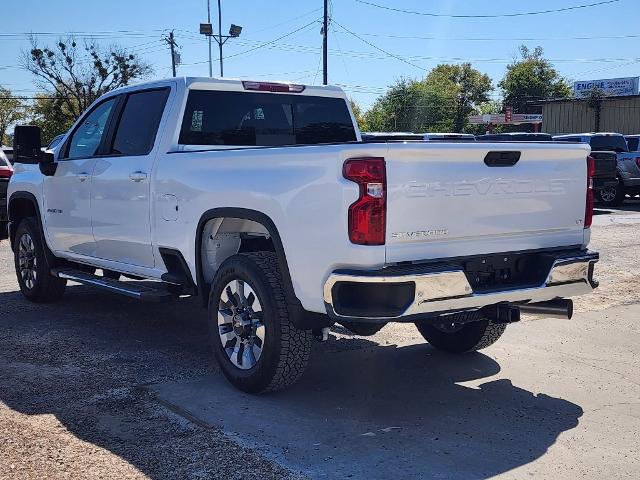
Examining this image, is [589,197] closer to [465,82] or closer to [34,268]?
[34,268]

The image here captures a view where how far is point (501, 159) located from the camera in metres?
4.45

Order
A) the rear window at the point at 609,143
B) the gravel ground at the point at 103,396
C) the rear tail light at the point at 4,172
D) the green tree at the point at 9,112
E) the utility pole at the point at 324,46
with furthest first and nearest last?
the green tree at the point at 9,112 → the utility pole at the point at 324,46 → the rear window at the point at 609,143 → the rear tail light at the point at 4,172 → the gravel ground at the point at 103,396

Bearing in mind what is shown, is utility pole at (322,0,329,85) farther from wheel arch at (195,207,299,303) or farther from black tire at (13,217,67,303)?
wheel arch at (195,207,299,303)

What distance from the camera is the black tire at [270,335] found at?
14.9 feet

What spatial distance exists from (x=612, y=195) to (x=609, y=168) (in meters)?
1.79

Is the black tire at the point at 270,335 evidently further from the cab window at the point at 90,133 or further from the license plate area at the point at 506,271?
the cab window at the point at 90,133

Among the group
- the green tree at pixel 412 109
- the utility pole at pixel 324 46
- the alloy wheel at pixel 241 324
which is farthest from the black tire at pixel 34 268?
the green tree at pixel 412 109

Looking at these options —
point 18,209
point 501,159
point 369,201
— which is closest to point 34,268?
point 18,209

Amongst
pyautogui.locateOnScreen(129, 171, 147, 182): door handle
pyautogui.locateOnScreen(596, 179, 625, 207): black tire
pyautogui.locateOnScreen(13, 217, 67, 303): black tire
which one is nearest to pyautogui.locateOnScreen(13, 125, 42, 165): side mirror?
pyautogui.locateOnScreen(13, 217, 67, 303): black tire

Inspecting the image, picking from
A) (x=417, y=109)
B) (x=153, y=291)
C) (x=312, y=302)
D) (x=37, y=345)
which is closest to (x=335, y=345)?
(x=153, y=291)

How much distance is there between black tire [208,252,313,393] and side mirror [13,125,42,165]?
2.97 meters

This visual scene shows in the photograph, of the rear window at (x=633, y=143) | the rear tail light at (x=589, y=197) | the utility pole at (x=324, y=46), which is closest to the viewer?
the rear tail light at (x=589, y=197)

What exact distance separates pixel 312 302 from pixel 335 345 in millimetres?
1931

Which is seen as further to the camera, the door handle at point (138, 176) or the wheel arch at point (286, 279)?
the door handle at point (138, 176)
